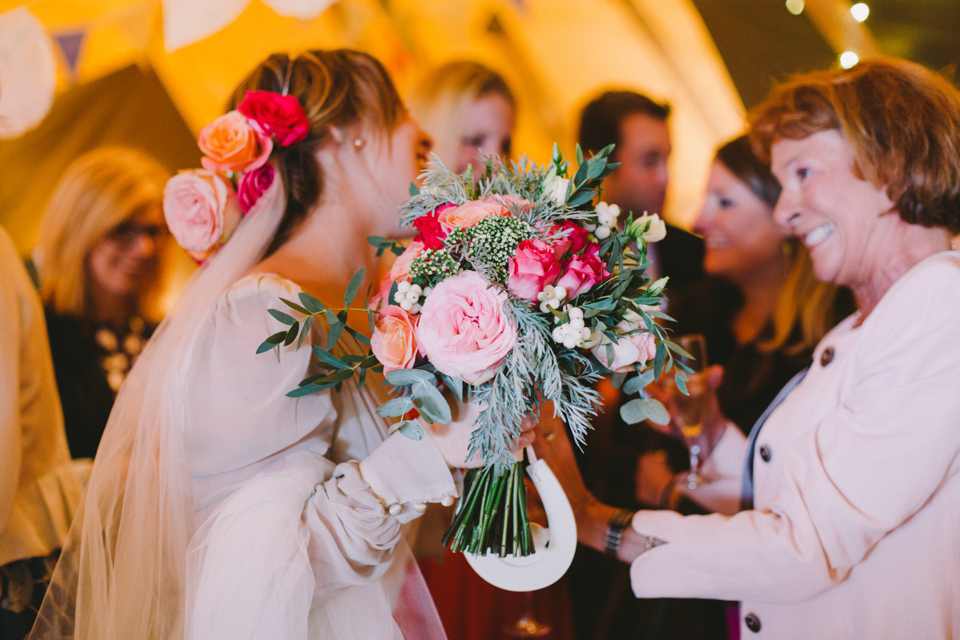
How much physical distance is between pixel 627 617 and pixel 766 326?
111 cm

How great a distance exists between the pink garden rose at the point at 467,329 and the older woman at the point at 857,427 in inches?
26.6

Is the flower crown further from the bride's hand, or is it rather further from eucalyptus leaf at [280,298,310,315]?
the bride's hand

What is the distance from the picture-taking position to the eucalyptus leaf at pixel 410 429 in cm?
117

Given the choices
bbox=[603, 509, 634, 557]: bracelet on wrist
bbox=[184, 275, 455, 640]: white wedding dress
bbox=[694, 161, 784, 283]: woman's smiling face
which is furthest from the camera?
bbox=[694, 161, 784, 283]: woman's smiling face

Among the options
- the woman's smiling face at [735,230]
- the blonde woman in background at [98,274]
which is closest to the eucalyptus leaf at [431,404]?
the blonde woman in background at [98,274]

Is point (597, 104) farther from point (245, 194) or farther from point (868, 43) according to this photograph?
point (245, 194)

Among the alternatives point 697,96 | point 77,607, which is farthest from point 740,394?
point 77,607

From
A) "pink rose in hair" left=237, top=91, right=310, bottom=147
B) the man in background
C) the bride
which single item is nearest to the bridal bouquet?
the bride

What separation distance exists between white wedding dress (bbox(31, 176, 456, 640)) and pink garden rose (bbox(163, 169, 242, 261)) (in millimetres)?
66

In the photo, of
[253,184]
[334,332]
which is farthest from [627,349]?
[253,184]

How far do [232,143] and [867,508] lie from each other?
5.03 ft

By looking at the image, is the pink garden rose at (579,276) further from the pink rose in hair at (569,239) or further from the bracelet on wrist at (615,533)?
the bracelet on wrist at (615,533)

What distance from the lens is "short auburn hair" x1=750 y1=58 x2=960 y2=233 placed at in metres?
1.42

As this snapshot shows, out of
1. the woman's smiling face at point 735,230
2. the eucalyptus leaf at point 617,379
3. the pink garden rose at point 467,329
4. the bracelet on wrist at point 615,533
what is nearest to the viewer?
the pink garden rose at point 467,329
